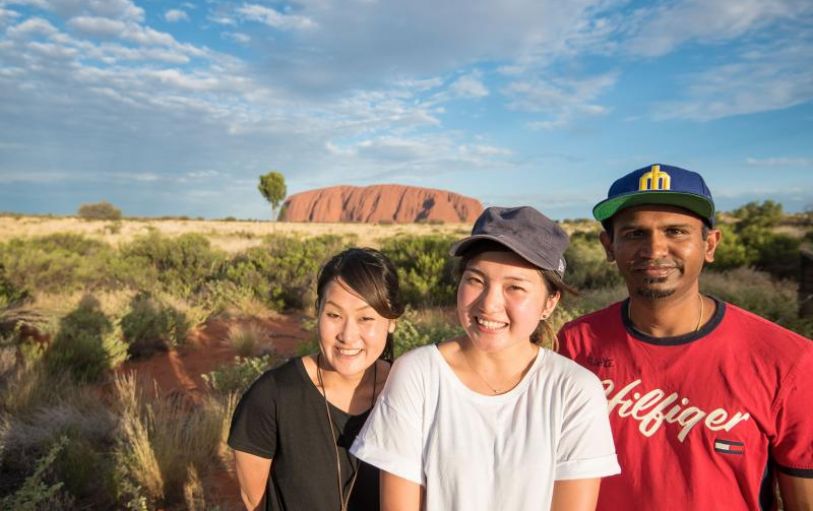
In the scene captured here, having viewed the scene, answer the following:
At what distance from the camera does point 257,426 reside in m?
1.85

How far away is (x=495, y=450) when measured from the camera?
1.48 m

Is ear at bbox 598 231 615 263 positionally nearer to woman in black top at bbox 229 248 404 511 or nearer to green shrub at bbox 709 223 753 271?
woman in black top at bbox 229 248 404 511

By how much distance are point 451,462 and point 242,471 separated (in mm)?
851

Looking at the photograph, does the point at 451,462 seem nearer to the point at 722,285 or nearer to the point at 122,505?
the point at 122,505

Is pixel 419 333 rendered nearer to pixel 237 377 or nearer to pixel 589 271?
pixel 237 377

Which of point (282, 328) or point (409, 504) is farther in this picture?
point (282, 328)

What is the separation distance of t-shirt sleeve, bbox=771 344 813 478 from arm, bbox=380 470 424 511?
1.12 m

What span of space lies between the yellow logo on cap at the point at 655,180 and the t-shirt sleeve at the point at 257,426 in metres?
1.53

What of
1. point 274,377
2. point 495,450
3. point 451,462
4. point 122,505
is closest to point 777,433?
point 495,450

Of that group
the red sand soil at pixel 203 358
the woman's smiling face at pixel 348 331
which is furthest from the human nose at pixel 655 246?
the red sand soil at pixel 203 358

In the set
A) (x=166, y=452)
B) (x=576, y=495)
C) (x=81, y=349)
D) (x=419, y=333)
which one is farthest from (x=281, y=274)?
(x=576, y=495)

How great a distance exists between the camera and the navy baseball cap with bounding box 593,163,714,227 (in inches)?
72.2

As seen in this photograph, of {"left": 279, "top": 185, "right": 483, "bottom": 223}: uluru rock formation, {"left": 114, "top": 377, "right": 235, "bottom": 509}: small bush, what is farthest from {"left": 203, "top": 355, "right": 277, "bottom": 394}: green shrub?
{"left": 279, "top": 185, "right": 483, "bottom": 223}: uluru rock formation

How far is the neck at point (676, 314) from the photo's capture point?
1816mm
